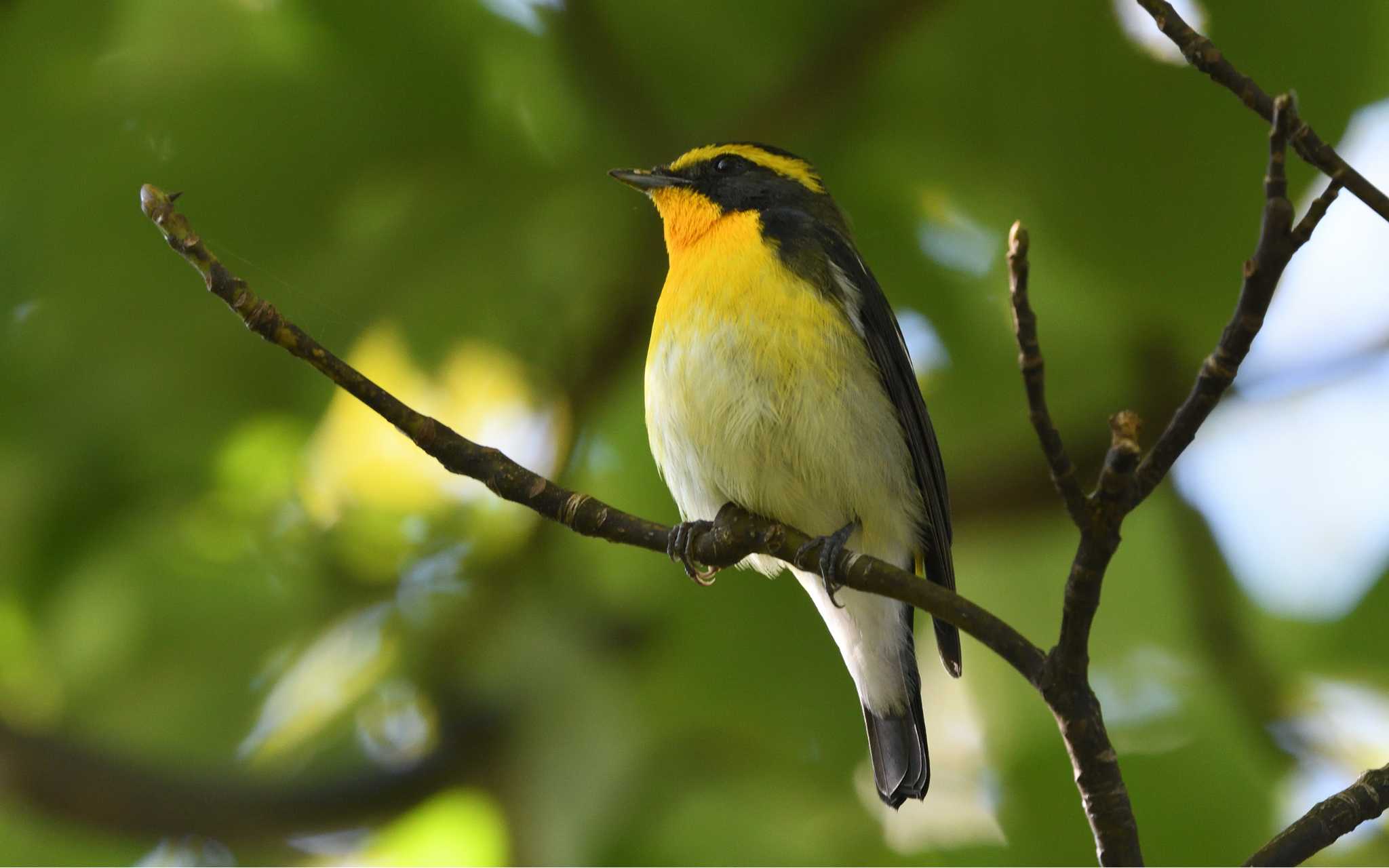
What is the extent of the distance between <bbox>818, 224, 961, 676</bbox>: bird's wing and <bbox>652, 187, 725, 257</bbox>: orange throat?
0.40 meters

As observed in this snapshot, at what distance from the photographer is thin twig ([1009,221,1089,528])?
1.73m

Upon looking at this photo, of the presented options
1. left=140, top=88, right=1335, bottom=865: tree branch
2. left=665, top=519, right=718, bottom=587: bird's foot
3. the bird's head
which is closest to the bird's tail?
left=665, top=519, right=718, bottom=587: bird's foot

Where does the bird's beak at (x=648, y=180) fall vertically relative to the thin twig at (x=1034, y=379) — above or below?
above

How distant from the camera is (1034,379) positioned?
179 cm

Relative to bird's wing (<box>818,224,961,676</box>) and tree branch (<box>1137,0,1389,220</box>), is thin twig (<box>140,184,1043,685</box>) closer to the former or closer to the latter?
tree branch (<box>1137,0,1389,220</box>)

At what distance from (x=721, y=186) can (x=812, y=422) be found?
1.10 m

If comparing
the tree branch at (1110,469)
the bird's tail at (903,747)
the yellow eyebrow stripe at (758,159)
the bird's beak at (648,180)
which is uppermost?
the yellow eyebrow stripe at (758,159)

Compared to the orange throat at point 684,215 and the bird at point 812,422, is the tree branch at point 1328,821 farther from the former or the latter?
the orange throat at point 684,215

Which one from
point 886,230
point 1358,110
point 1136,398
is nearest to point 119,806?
point 886,230

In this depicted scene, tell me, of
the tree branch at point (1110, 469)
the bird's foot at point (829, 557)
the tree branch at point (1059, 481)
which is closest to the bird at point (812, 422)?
the bird's foot at point (829, 557)

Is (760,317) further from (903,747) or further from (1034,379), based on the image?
(1034,379)

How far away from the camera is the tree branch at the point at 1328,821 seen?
6.79ft

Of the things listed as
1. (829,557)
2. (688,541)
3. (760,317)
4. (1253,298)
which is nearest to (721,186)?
(760,317)

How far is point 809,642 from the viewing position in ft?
18.2
